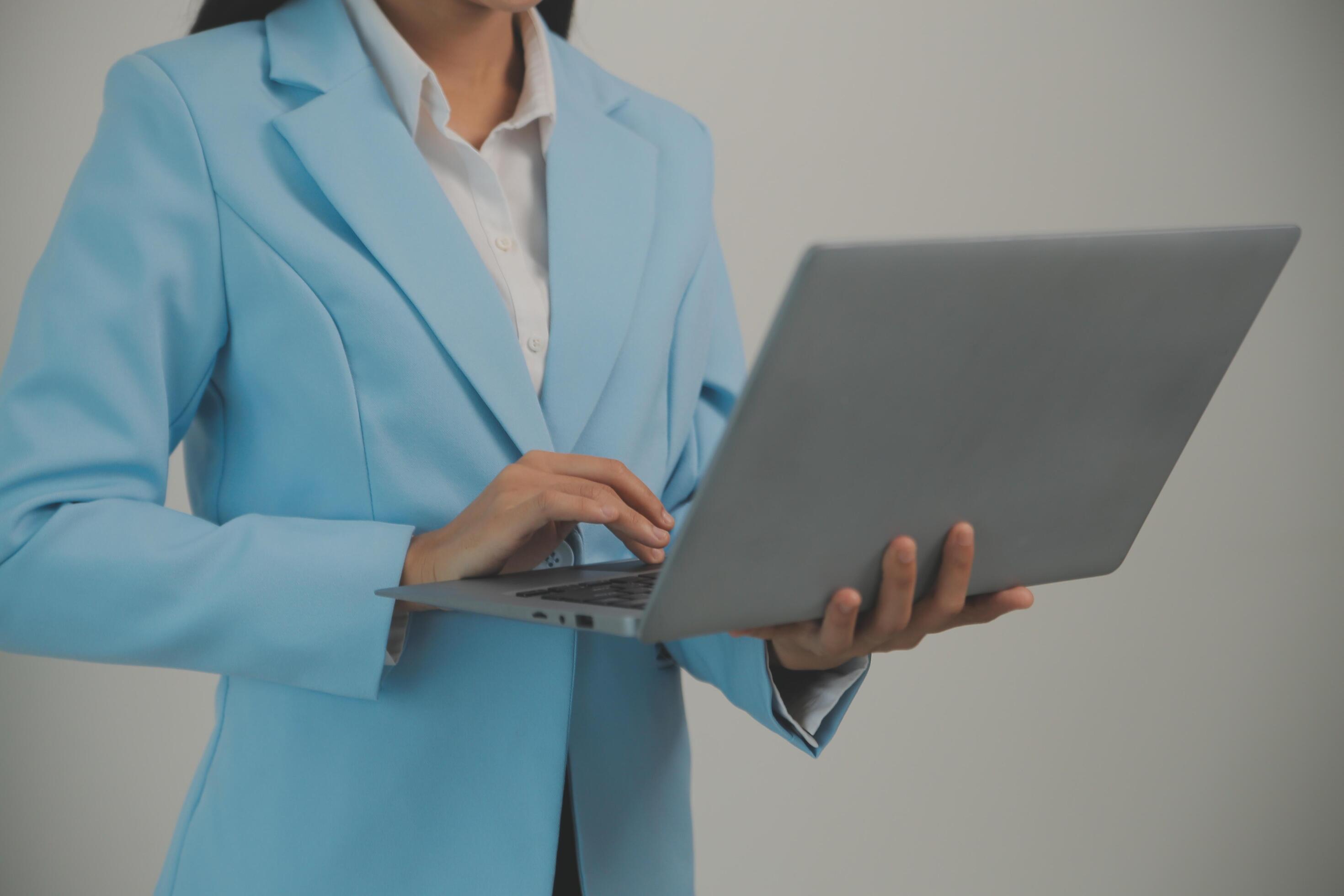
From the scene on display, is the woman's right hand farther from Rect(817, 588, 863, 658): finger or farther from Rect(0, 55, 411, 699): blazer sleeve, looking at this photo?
Rect(817, 588, 863, 658): finger

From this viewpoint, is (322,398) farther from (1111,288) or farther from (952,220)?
(952,220)

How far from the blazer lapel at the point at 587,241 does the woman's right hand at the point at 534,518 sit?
0.38 feet

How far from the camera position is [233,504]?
2.81ft

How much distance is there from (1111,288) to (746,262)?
1.28 metres

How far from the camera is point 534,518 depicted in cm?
70

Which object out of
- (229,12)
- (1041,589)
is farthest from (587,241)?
(1041,589)

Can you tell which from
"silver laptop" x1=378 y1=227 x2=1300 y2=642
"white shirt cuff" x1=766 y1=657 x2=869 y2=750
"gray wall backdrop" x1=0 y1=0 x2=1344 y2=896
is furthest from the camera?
"gray wall backdrop" x1=0 y1=0 x2=1344 y2=896

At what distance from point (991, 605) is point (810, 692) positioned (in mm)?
188

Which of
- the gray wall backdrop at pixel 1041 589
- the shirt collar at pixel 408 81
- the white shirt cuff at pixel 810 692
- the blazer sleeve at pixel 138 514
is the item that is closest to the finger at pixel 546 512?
the blazer sleeve at pixel 138 514

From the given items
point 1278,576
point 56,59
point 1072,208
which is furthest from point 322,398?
point 1278,576

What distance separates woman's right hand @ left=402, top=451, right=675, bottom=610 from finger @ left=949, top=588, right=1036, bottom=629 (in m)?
0.20

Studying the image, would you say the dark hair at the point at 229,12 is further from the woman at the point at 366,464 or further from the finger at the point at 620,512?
the finger at the point at 620,512

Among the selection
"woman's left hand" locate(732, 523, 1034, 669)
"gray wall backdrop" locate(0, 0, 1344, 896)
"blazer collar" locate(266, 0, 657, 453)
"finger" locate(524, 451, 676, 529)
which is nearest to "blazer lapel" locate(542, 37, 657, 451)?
"blazer collar" locate(266, 0, 657, 453)

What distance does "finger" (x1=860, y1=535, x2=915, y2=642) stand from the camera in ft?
2.06
